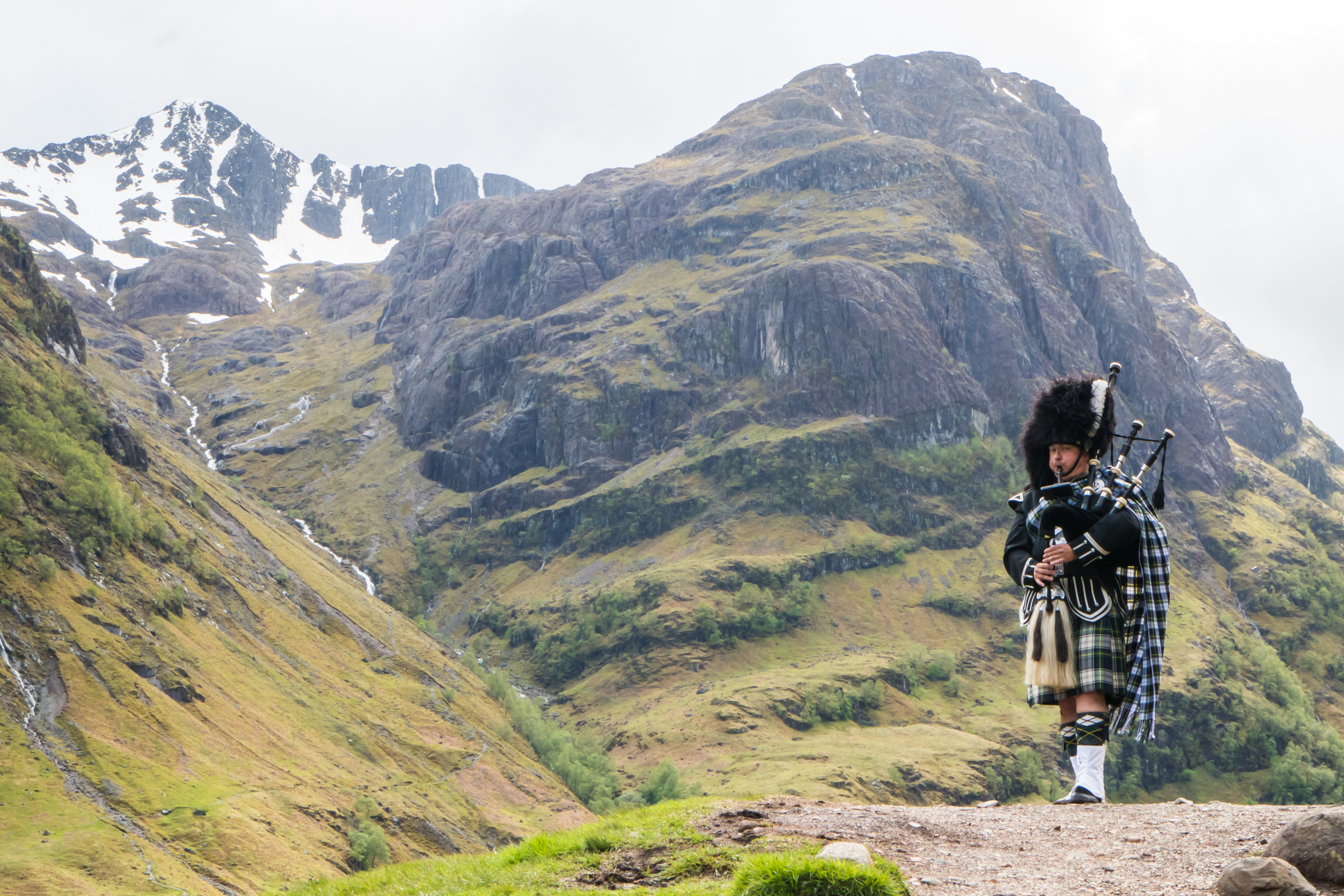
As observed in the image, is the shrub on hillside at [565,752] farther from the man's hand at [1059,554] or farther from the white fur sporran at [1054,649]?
the man's hand at [1059,554]

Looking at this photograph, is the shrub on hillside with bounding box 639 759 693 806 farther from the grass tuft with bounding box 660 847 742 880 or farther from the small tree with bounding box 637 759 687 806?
the grass tuft with bounding box 660 847 742 880

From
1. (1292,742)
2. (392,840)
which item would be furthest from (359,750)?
(1292,742)

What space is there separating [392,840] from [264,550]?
68.9 m

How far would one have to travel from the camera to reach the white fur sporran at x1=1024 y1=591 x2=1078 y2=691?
471 inches

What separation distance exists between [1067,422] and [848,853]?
23.2 feet

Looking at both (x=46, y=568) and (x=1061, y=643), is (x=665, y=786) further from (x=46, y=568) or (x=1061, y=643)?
(x=1061, y=643)

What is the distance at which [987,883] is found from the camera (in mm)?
8242

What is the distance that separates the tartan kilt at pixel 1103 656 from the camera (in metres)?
11.8

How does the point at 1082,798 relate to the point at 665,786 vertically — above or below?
above

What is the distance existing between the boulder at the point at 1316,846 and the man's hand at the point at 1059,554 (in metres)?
3.91

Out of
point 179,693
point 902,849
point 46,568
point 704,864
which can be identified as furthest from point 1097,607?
point 46,568

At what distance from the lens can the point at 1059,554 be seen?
37.9ft

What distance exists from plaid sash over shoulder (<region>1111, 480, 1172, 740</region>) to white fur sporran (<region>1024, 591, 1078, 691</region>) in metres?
0.68

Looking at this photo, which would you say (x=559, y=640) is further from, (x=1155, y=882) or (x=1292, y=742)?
(x=1155, y=882)
